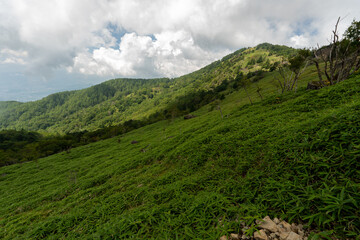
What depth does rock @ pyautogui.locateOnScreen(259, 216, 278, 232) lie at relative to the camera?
11.9ft

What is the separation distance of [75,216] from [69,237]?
1.55 m

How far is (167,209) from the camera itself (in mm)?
5969

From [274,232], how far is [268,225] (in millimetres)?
197

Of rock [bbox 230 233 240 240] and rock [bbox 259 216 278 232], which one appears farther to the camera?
rock [bbox 230 233 240 240]

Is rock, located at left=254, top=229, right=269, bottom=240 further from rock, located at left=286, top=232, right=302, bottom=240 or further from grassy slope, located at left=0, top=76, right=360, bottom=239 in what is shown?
grassy slope, located at left=0, top=76, right=360, bottom=239

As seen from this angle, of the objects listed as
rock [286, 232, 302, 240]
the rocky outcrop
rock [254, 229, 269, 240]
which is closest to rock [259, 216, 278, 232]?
the rocky outcrop

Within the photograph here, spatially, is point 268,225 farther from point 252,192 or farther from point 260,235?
point 252,192

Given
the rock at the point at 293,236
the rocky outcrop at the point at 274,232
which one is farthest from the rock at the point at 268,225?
the rock at the point at 293,236

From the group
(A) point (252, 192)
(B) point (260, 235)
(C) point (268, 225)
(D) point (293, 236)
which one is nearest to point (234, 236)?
(B) point (260, 235)

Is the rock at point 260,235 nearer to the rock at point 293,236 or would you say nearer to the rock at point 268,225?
the rock at point 268,225

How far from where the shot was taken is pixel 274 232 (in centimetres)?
357

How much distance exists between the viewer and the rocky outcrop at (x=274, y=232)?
11.1 feet

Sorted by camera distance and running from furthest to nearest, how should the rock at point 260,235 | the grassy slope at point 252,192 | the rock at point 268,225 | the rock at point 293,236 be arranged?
the grassy slope at point 252,192
the rock at point 268,225
the rock at point 260,235
the rock at point 293,236

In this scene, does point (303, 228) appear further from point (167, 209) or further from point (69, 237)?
point (69, 237)
